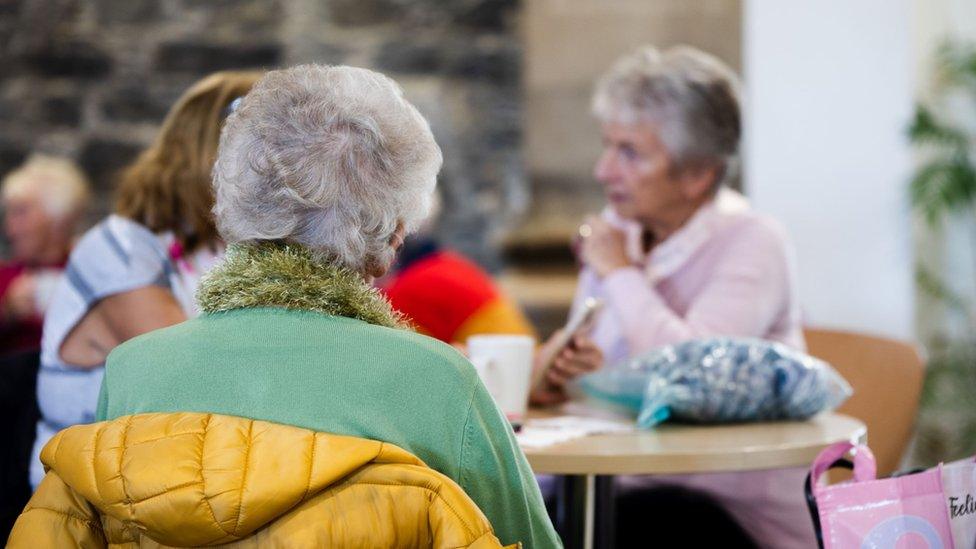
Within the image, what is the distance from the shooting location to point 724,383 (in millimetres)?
1853

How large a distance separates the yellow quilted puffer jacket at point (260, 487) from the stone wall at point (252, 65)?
367 centimetres

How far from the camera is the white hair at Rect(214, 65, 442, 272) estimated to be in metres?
1.25

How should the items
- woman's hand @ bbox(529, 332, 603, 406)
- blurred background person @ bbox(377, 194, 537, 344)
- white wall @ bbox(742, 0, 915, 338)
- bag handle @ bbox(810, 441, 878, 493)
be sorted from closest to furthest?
bag handle @ bbox(810, 441, 878, 493) → woman's hand @ bbox(529, 332, 603, 406) → blurred background person @ bbox(377, 194, 537, 344) → white wall @ bbox(742, 0, 915, 338)

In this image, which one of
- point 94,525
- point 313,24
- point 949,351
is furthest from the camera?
point 313,24

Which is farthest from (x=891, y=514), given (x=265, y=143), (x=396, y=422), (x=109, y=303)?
(x=109, y=303)

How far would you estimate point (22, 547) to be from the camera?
44.3 inches

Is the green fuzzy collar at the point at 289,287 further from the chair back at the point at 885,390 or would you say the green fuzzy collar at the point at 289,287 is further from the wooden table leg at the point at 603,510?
the chair back at the point at 885,390

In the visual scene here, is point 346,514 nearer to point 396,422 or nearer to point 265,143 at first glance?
point 396,422

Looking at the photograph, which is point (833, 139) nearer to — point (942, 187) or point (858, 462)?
point (942, 187)

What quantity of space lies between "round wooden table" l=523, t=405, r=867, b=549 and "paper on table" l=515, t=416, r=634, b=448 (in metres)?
0.03

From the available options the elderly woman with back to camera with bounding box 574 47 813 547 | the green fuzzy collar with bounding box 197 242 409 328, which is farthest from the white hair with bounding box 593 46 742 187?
the green fuzzy collar with bounding box 197 242 409 328

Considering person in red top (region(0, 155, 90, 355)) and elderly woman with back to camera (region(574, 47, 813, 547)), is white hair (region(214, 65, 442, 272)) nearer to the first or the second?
elderly woman with back to camera (region(574, 47, 813, 547))

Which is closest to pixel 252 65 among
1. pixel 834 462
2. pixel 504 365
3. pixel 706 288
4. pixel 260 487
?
pixel 706 288

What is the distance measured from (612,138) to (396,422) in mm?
1506
